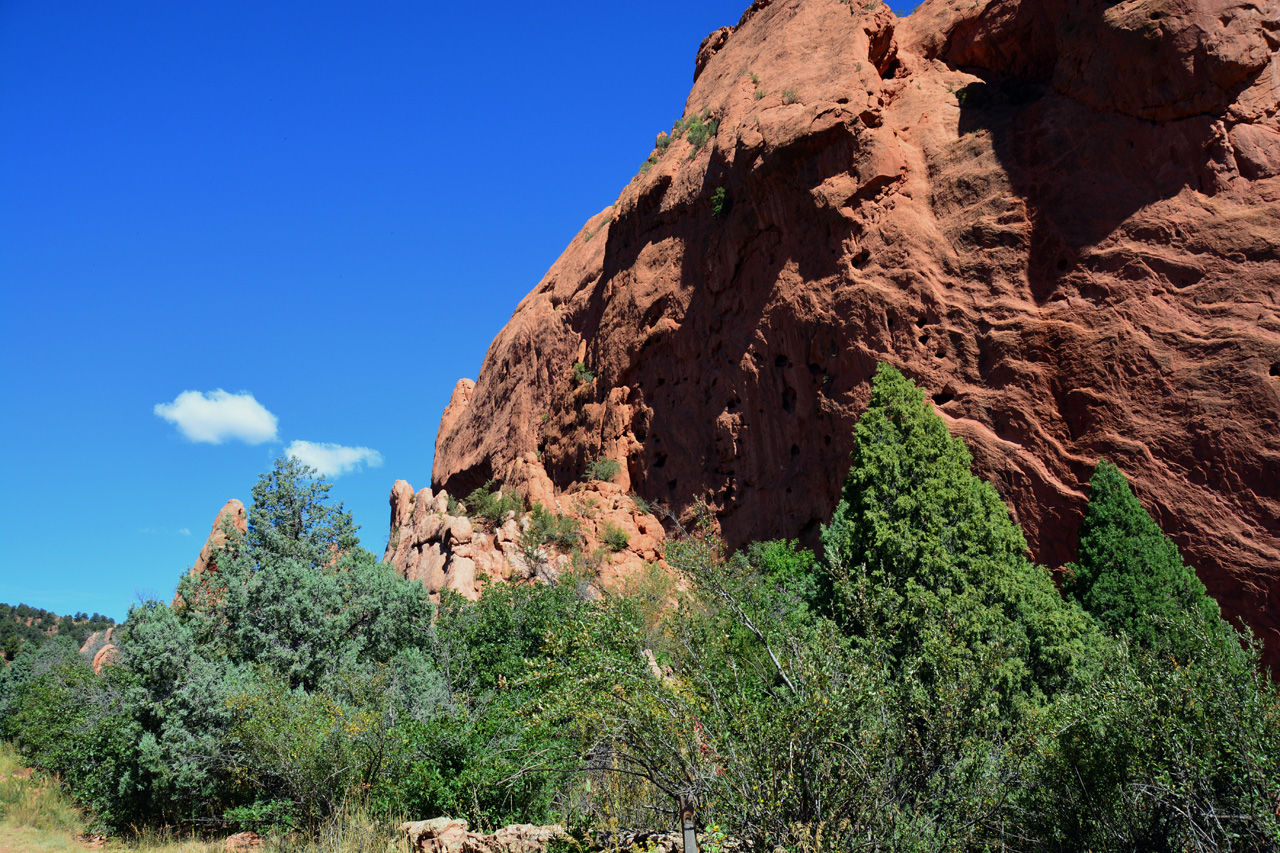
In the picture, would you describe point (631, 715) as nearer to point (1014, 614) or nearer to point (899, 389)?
point (1014, 614)

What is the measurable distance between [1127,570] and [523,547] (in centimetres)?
1671

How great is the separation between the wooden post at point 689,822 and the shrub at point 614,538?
18.9 m

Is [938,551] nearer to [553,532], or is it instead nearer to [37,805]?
→ [553,532]

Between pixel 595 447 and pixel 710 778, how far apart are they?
2360 cm

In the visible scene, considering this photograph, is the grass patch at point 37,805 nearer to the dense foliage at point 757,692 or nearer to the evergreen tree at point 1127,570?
the dense foliage at point 757,692

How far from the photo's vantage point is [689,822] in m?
6.63

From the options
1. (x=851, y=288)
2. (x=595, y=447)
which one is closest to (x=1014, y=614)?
(x=851, y=288)

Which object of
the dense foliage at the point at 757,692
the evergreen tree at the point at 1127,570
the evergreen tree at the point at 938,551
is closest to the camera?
the dense foliage at the point at 757,692

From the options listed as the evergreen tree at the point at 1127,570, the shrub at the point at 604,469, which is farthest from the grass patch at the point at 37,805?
the evergreen tree at the point at 1127,570

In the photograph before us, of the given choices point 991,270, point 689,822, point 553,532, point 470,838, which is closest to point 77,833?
point 470,838

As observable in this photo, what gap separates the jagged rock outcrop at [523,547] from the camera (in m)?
24.4

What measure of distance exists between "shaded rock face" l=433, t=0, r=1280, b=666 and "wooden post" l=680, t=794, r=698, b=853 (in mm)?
12344

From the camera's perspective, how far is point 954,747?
25.3 ft

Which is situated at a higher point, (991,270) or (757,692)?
(991,270)
